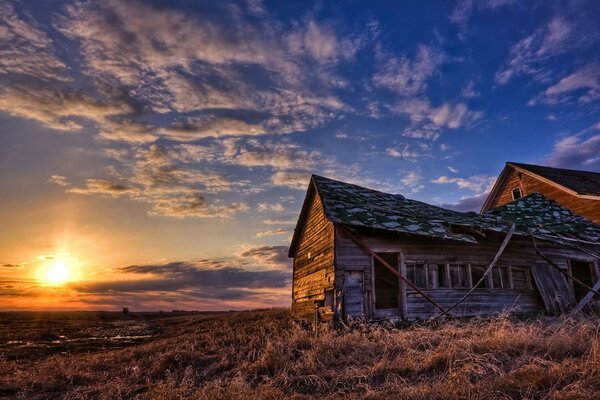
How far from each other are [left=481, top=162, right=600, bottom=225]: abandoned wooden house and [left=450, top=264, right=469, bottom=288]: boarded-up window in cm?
1010

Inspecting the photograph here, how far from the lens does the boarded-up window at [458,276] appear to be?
47.8ft

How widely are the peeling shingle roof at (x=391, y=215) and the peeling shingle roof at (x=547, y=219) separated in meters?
2.10

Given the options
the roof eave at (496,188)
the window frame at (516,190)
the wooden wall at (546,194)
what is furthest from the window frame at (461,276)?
the roof eave at (496,188)

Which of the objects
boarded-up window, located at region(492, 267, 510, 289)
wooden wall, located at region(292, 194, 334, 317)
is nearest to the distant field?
wooden wall, located at region(292, 194, 334, 317)

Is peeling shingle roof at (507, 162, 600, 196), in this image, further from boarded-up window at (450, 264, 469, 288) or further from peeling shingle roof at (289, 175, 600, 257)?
boarded-up window at (450, 264, 469, 288)

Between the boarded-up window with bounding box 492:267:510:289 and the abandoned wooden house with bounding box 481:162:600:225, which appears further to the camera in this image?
the abandoned wooden house with bounding box 481:162:600:225

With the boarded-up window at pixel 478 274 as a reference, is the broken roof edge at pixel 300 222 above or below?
above

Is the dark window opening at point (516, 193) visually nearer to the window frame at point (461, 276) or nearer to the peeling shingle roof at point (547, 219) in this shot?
the peeling shingle roof at point (547, 219)

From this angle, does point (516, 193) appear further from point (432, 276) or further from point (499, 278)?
point (432, 276)

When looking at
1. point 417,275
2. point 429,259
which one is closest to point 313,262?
point 417,275

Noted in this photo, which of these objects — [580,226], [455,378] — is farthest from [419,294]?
[580,226]

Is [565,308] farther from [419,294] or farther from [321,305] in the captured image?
[321,305]

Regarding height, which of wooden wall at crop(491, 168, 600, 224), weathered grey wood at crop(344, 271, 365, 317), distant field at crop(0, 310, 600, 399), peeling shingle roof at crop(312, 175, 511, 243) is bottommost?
distant field at crop(0, 310, 600, 399)

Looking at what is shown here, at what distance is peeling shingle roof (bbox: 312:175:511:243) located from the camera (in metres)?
13.5
